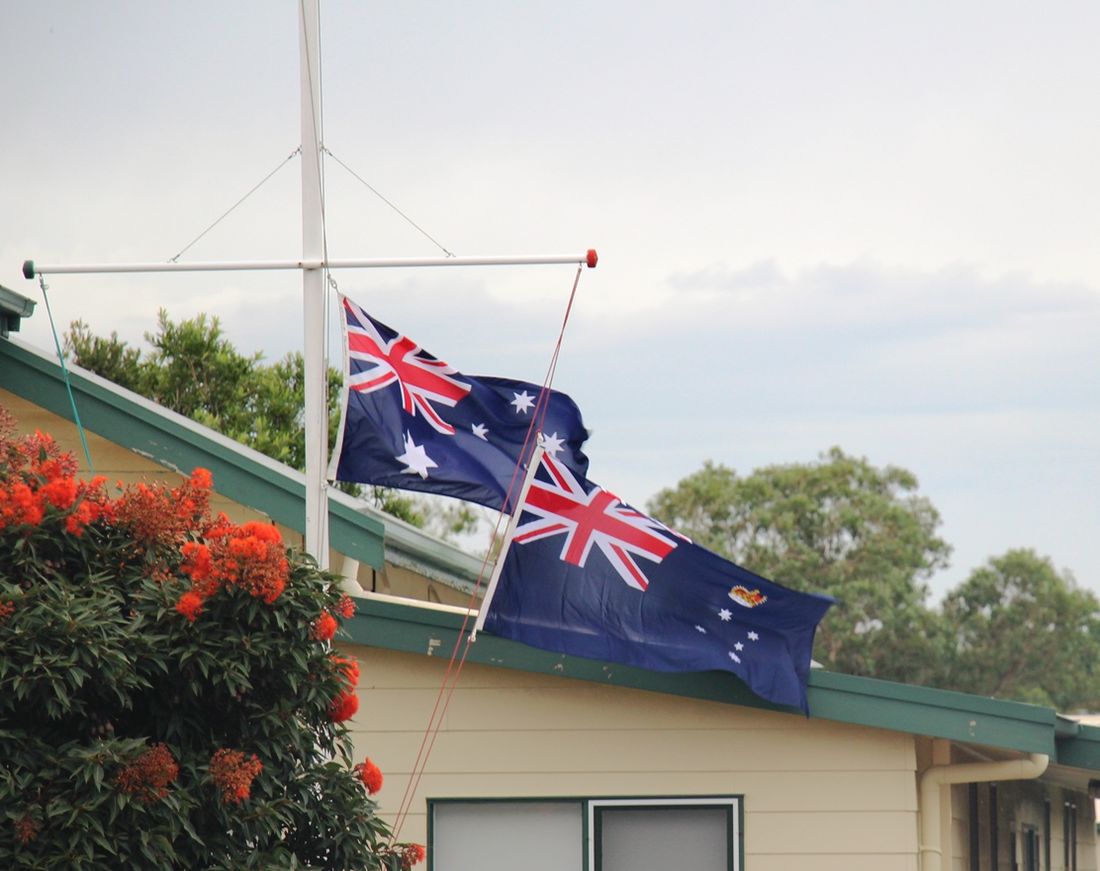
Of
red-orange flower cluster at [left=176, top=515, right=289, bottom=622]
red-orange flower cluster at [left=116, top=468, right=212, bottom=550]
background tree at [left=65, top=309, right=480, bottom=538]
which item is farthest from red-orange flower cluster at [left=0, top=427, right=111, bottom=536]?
background tree at [left=65, top=309, right=480, bottom=538]


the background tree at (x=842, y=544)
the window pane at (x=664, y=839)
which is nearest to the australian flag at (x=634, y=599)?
the window pane at (x=664, y=839)

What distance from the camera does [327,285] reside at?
9781 mm

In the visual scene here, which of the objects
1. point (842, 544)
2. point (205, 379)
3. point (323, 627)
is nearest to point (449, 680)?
point (323, 627)

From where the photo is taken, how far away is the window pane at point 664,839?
10.2 meters

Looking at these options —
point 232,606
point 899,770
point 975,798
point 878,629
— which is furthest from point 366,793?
point 878,629

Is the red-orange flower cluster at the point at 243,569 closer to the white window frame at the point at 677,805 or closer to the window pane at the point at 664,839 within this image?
the white window frame at the point at 677,805

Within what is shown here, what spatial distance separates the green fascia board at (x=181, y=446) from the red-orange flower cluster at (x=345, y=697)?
340 cm

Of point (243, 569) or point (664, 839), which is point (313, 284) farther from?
point (664, 839)

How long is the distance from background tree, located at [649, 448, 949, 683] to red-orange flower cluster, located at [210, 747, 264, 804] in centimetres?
5717

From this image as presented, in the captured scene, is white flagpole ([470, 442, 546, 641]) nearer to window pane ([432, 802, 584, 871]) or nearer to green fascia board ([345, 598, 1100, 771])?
green fascia board ([345, 598, 1100, 771])

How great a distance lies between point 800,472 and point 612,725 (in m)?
57.5

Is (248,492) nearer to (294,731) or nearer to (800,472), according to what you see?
(294,731)

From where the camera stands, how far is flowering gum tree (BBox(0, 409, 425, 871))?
6.86 meters

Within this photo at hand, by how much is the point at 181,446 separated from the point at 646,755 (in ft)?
12.0
